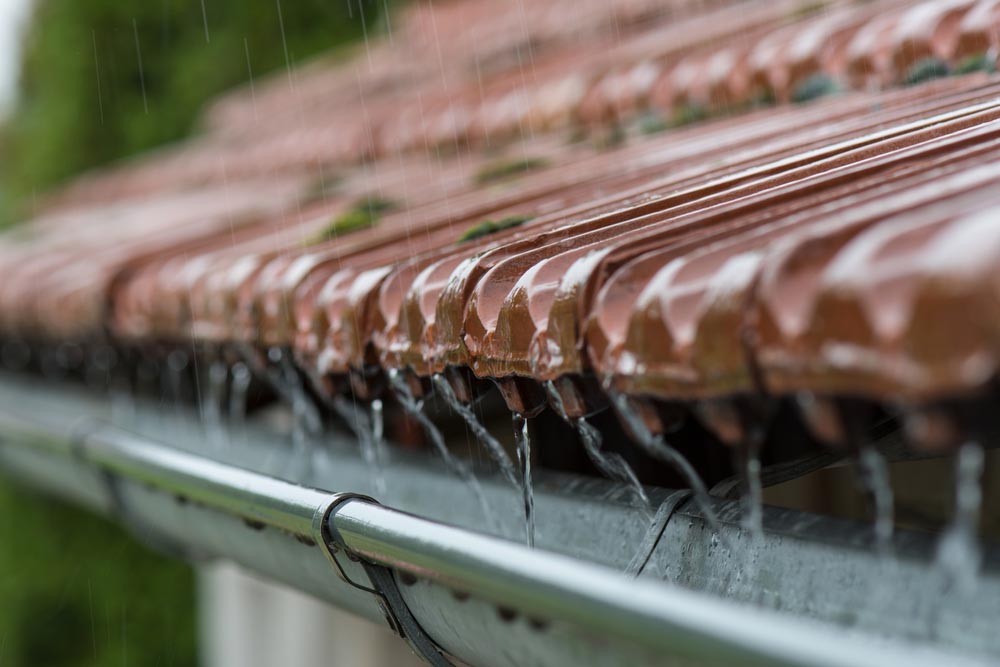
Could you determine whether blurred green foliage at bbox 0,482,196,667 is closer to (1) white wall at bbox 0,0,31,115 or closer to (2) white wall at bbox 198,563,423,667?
(2) white wall at bbox 198,563,423,667

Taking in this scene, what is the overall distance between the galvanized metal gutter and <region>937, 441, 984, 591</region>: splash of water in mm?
122

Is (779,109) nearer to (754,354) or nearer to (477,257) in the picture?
(477,257)

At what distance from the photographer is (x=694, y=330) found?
50.3 inches

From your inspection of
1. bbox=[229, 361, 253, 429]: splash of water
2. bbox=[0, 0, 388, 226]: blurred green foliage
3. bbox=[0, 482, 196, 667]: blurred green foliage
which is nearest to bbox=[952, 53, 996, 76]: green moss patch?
bbox=[229, 361, 253, 429]: splash of water

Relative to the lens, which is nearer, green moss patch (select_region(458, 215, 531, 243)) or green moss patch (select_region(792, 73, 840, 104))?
green moss patch (select_region(458, 215, 531, 243))

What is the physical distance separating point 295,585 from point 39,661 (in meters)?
5.85

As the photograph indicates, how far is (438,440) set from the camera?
208cm

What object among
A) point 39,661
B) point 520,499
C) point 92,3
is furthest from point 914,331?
point 92,3

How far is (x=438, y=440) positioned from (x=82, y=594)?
6.20 meters

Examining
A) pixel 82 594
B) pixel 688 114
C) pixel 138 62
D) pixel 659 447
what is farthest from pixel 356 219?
pixel 138 62

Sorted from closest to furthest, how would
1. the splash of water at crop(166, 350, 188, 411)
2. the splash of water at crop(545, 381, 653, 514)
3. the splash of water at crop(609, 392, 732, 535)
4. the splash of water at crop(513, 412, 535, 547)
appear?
the splash of water at crop(609, 392, 732, 535), the splash of water at crop(545, 381, 653, 514), the splash of water at crop(513, 412, 535, 547), the splash of water at crop(166, 350, 188, 411)

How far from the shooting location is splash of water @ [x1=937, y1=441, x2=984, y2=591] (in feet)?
3.67

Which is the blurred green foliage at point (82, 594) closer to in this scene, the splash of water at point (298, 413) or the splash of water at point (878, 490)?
the splash of water at point (298, 413)

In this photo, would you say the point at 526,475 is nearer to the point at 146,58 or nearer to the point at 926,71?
the point at 926,71
